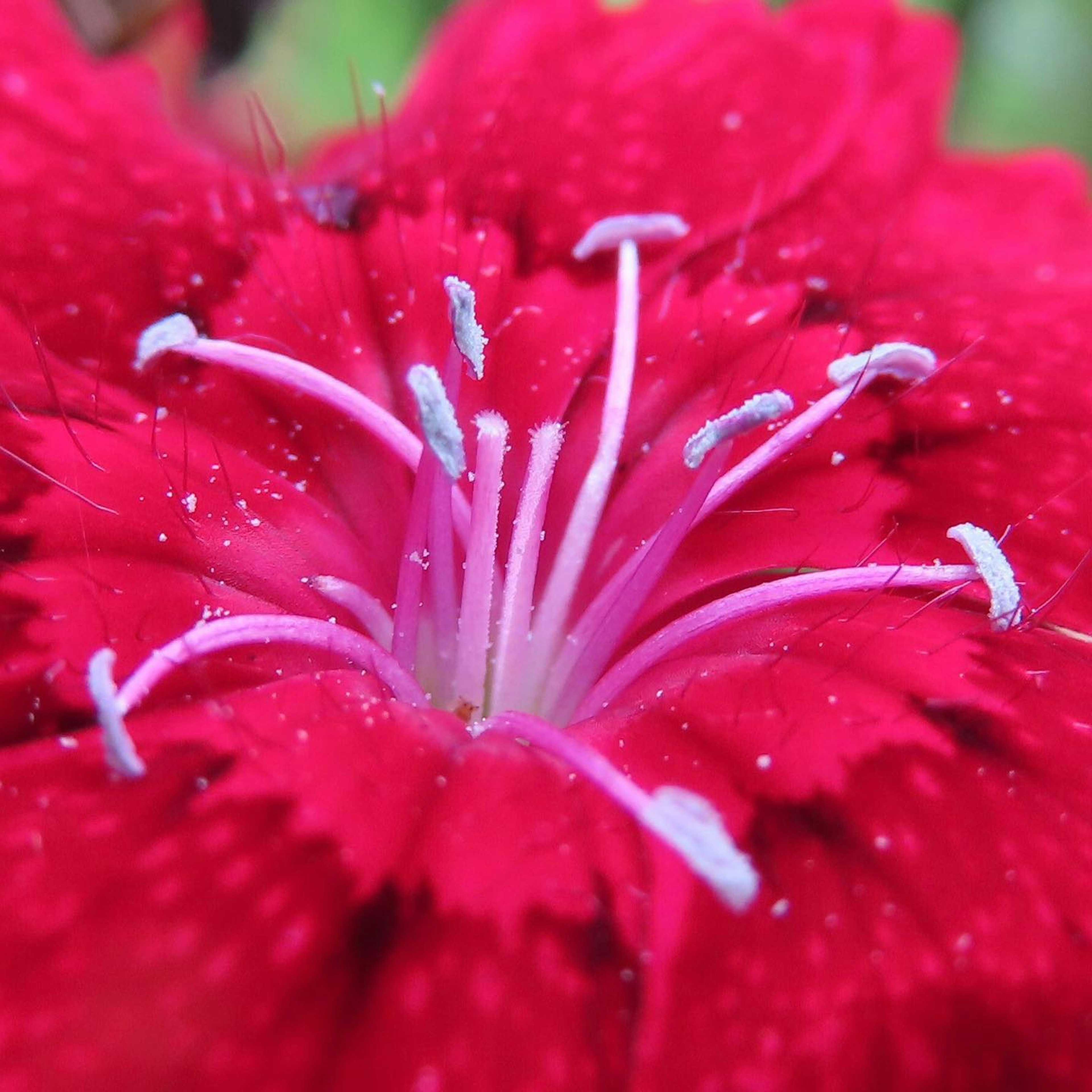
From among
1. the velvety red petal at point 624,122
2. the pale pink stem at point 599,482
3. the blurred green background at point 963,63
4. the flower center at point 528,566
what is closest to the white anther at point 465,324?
the flower center at point 528,566

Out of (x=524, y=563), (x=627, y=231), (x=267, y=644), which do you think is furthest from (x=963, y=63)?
(x=267, y=644)

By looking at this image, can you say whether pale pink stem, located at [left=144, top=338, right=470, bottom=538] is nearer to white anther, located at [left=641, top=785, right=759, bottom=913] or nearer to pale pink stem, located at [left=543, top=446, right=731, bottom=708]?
pale pink stem, located at [left=543, top=446, right=731, bottom=708]

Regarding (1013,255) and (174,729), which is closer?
(174,729)

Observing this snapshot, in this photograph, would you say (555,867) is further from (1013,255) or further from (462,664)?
(1013,255)

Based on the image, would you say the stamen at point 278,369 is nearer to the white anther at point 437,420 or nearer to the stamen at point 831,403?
the white anther at point 437,420

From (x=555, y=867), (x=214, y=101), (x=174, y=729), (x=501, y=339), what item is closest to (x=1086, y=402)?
(x=501, y=339)

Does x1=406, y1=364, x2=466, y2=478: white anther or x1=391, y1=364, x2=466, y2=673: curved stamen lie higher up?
x1=406, y1=364, x2=466, y2=478: white anther

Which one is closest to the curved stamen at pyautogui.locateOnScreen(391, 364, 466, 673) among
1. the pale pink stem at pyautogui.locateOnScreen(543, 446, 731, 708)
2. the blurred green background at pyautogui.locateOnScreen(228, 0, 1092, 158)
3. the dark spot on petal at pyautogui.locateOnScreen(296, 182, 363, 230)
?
the pale pink stem at pyautogui.locateOnScreen(543, 446, 731, 708)
